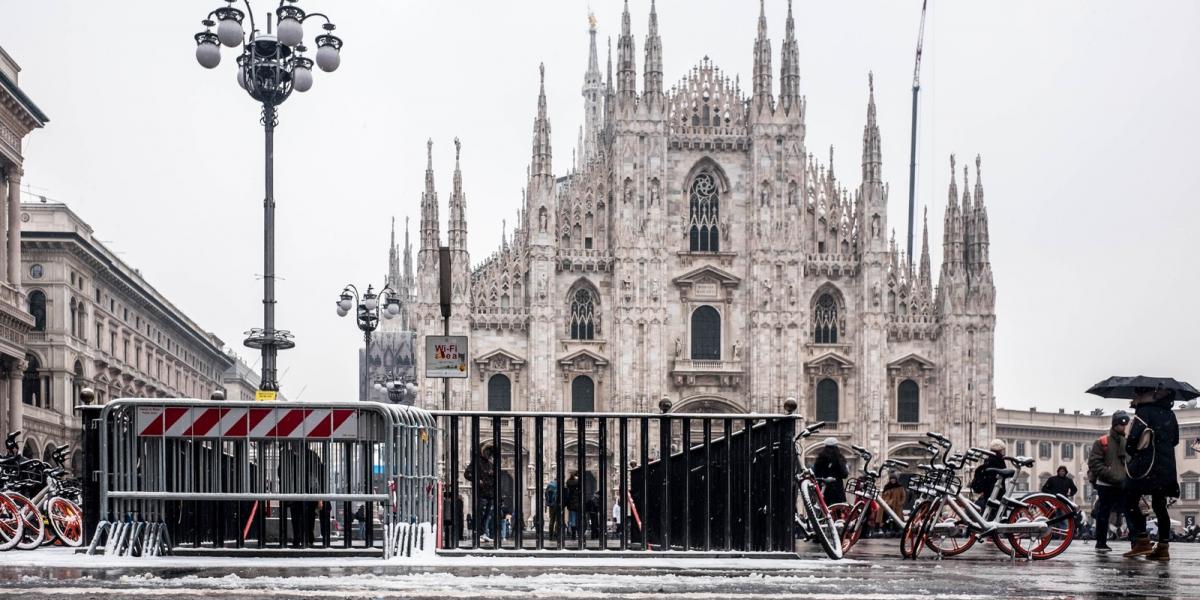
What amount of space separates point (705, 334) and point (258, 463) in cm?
4904

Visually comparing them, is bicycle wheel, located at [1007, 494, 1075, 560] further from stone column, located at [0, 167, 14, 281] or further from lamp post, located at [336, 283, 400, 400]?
stone column, located at [0, 167, 14, 281]

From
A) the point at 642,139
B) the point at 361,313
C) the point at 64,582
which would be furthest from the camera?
the point at 642,139

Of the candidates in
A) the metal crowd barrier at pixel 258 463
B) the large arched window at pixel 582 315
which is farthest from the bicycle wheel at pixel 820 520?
the large arched window at pixel 582 315

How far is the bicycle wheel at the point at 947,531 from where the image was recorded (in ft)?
51.8

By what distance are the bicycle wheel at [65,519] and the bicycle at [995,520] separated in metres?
7.78

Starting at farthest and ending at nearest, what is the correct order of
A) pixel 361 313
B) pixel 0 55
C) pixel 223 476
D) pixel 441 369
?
pixel 0 55 → pixel 361 313 → pixel 441 369 → pixel 223 476

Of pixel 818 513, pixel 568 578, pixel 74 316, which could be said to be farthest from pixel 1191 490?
pixel 568 578

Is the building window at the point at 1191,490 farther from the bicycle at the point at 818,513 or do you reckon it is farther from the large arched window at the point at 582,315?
the bicycle at the point at 818,513

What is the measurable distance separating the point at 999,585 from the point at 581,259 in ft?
166

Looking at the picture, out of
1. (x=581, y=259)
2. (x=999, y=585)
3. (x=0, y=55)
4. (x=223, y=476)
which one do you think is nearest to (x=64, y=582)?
(x=223, y=476)

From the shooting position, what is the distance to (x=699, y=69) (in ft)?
207

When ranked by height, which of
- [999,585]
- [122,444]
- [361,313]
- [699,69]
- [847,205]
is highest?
[699,69]

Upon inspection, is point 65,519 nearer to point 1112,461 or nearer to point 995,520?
point 995,520

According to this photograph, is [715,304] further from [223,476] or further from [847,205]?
[223,476]
